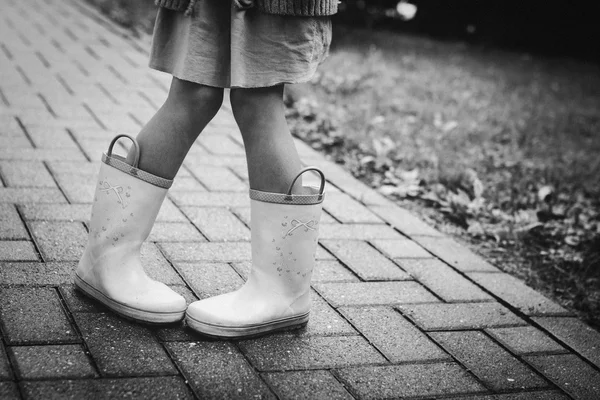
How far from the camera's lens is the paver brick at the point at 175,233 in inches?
87.8

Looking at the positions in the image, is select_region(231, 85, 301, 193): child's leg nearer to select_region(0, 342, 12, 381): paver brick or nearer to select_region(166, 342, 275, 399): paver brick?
select_region(166, 342, 275, 399): paver brick

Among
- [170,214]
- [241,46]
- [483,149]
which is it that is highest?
[241,46]

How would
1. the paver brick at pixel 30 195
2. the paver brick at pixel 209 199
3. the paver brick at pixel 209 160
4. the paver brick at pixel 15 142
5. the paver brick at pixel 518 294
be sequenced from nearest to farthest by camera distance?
the paver brick at pixel 518 294 → the paver brick at pixel 30 195 → the paver brick at pixel 209 199 → the paver brick at pixel 15 142 → the paver brick at pixel 209 160

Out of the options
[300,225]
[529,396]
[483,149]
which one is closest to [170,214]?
[300,225]

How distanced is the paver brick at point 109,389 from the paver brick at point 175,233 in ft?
2.64

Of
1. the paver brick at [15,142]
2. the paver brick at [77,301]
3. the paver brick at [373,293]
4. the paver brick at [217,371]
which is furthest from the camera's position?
the paver brick at [15,142]

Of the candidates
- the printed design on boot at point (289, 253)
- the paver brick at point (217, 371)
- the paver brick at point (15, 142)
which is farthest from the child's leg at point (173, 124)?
the paver brick at point (15, 142)

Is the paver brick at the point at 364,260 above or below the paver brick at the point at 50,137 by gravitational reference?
below

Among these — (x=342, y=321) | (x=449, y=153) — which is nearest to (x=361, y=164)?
(x=449, y=153)

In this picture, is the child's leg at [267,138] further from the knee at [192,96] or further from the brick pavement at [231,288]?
the brick pavement at [231,288]

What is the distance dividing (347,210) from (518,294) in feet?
2.50

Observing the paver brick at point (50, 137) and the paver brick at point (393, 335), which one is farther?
the paver brick at point (50, 137)

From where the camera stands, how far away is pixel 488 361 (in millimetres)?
1758

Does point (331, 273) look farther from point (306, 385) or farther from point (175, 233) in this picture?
point (306, 385)
